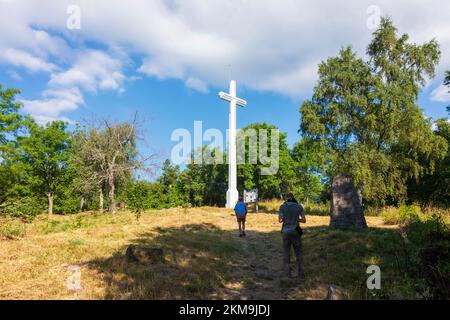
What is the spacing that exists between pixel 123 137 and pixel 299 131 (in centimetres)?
2036

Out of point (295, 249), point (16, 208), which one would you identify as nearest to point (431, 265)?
A: point (295, 249)

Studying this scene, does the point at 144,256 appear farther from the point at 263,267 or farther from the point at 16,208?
the point at 16,208

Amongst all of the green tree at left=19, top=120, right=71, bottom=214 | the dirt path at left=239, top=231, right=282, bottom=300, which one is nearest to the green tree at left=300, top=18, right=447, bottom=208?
the dirt path at left=239, top=231, right=282, bottom=300

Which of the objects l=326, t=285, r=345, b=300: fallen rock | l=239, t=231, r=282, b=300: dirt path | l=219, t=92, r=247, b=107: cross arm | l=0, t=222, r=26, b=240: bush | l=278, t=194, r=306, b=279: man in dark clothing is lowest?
l=239, t=231, r=282, b=300: dirt path

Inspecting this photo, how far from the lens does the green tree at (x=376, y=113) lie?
2095cm

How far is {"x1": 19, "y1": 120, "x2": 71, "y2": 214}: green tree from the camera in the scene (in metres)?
39.5

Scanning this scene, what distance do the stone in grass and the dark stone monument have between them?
9655 mm

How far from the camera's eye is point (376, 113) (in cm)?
2147

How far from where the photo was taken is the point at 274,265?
10102 mm

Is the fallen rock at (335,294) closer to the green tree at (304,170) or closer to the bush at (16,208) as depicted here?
the bush at (16,208)

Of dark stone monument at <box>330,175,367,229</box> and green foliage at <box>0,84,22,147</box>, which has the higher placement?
green foliage at <box>0,84,22,147</box>

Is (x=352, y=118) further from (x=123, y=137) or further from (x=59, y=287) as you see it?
(x=123, y=137)

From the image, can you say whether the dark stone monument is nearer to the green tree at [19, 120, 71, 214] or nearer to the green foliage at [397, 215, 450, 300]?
the green foliage at [397, 215, 450, 300]
